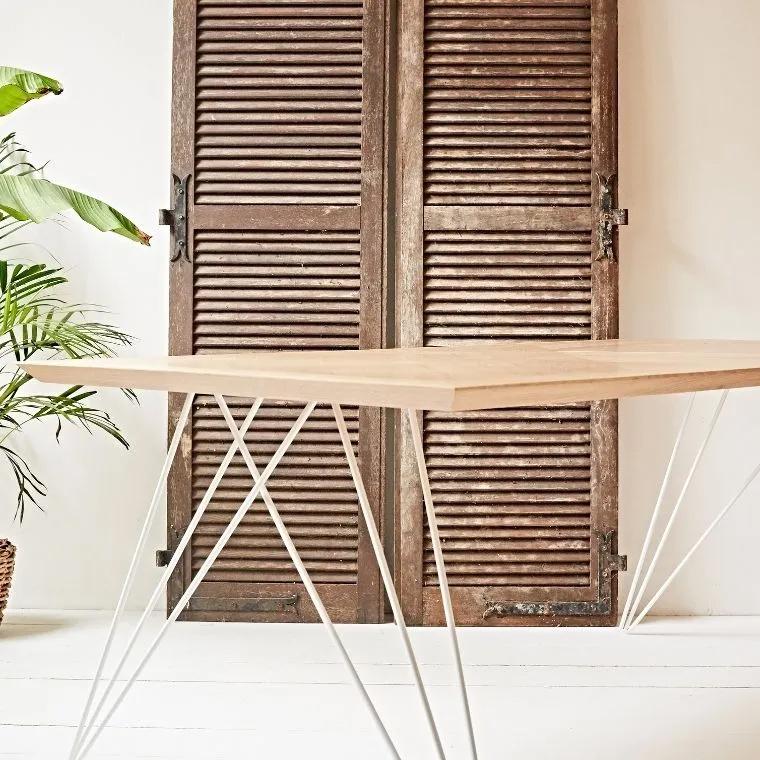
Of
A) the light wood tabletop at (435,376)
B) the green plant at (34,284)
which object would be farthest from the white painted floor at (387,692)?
the light wood tabletop at (435,376)

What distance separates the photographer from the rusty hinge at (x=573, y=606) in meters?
2.74

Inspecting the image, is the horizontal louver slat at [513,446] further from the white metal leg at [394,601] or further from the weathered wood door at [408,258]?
the white metal leg at [394,601]

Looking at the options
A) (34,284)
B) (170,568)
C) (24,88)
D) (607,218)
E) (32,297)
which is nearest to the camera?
(170,568)

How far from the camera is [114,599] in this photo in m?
2.95

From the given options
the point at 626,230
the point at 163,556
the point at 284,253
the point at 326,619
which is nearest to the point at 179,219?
the point at 284,253

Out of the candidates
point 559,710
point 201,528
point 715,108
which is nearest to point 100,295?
point 201,528

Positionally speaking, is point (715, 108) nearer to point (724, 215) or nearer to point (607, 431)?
point (724, 215)

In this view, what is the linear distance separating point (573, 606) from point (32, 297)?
6.26 feet

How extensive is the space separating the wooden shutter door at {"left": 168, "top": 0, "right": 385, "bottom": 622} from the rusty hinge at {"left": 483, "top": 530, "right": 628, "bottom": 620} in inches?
14.1

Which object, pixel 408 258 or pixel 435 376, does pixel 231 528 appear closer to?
pixel 435 376

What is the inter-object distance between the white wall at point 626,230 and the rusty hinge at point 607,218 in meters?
0.20

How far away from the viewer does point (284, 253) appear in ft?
9.04

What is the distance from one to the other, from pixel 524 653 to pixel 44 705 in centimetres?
123

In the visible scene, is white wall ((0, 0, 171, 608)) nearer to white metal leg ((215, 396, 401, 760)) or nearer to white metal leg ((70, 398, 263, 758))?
white metal leg ((70, 398, 263, 758))
